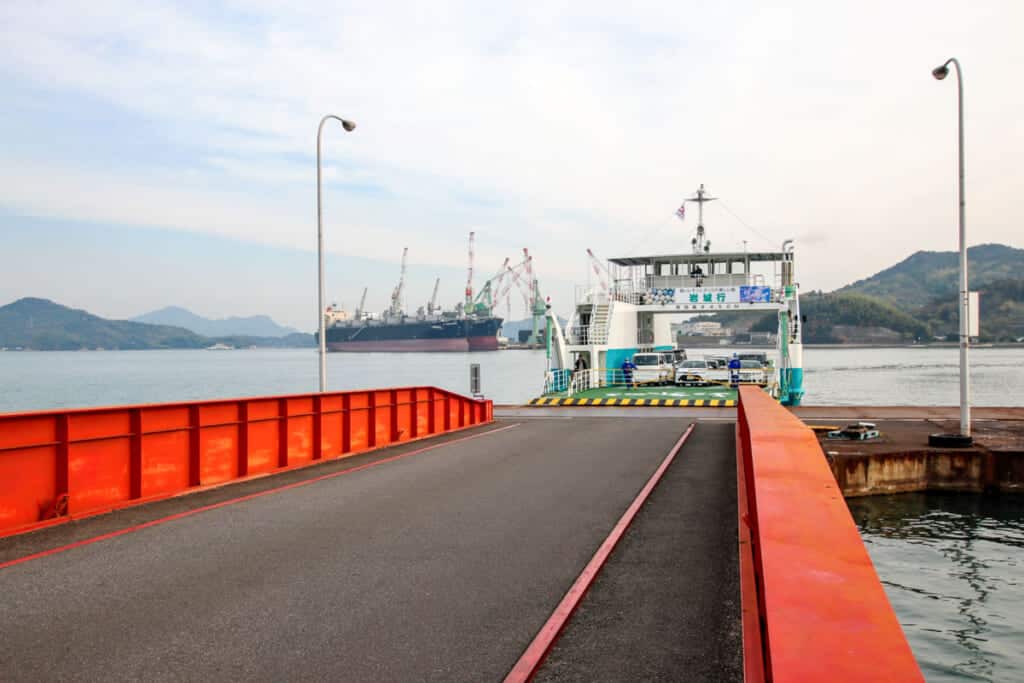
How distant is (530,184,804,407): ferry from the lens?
119 feet

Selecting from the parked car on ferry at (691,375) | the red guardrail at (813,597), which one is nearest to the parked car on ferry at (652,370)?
the parked car on ferry at (691,375)

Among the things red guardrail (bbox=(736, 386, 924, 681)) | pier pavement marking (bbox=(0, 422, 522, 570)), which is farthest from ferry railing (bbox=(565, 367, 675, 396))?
red guardrail (bbox=(736, 386, 924, 681))

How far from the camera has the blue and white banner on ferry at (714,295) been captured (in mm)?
40750

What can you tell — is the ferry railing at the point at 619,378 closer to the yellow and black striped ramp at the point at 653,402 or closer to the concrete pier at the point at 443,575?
the yellow and black striped ramp at the point at 653,402

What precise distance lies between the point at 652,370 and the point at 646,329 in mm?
7145

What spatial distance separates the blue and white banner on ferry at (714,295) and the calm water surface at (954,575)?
76.0 feet

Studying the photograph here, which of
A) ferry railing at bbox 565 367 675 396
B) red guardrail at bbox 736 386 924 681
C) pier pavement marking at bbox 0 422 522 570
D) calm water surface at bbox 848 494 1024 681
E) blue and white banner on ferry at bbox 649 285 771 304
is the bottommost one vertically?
calm water surface at bbox 848 494 1024 681

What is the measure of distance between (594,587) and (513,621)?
4.12ft

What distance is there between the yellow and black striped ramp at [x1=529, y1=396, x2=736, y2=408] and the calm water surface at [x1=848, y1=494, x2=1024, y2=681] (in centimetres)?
1250

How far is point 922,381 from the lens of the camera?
82.1 m

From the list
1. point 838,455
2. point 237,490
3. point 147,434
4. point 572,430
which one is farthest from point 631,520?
point 572,430

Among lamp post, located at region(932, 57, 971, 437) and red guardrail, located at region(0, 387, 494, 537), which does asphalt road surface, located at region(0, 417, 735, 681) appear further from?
lamp post, located at region(932, 57, 971, 437)

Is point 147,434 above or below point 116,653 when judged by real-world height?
above

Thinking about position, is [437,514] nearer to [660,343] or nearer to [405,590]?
[405,590]
